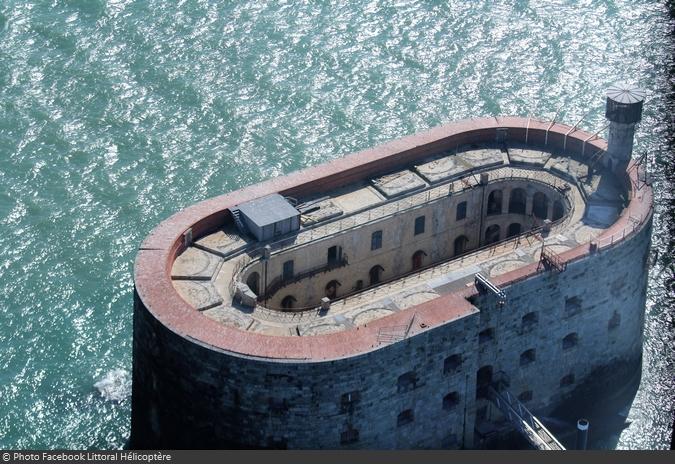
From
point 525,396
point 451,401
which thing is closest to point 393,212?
point 451,401

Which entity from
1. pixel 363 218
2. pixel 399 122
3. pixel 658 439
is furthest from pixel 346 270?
pixel 399 122

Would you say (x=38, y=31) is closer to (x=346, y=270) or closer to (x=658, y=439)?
(x=346, y=270)

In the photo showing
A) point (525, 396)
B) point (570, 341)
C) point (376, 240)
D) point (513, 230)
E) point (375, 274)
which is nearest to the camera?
point (525, 396)

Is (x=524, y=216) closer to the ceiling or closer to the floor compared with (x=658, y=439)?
closer to the ceiling

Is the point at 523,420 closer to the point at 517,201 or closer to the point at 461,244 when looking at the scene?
the point at 461,244

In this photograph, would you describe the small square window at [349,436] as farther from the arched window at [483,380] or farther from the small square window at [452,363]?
the arched window at [483,380]

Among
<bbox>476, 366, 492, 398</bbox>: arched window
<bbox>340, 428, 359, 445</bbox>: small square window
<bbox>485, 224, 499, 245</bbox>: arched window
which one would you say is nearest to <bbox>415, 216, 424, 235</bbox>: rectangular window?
<bbox>485, 224, 499, 245</bbox>: arched window
